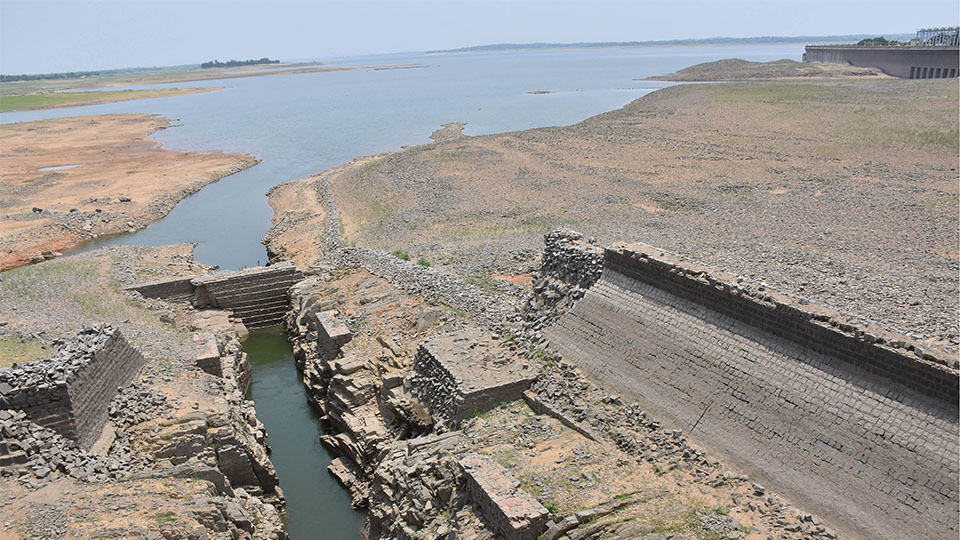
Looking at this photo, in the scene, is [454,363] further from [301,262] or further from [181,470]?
[301,262]

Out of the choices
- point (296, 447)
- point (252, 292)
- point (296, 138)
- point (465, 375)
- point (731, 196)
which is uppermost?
point (465, 375)

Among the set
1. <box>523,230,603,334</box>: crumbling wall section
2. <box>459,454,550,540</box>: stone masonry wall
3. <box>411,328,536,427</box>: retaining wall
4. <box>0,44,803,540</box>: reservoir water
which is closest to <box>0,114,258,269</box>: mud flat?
<box>0,44,803,540</box>: reservoir water

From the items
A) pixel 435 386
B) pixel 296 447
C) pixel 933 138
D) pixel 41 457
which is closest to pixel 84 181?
pixel 296 447

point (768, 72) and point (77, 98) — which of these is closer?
point (768, 72)

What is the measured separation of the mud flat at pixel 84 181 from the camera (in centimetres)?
4341

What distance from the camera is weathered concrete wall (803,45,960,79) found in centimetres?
9238

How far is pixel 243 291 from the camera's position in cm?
2905

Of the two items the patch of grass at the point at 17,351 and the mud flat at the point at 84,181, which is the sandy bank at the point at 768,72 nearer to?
the mud flat at the point at 84,181

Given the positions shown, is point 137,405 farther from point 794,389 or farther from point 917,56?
point 917,56

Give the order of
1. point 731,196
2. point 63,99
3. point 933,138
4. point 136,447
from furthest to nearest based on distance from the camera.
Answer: point 63,99, point 933,138, point 731,196, point 136,447

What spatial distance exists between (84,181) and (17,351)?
45.8m

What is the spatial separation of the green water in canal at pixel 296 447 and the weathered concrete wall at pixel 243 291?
3.80 ft

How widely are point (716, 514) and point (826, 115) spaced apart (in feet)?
189

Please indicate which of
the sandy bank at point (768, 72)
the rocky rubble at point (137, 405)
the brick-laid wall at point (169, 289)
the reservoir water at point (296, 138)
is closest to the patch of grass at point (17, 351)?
the rocky rubble at point (137, 405)
